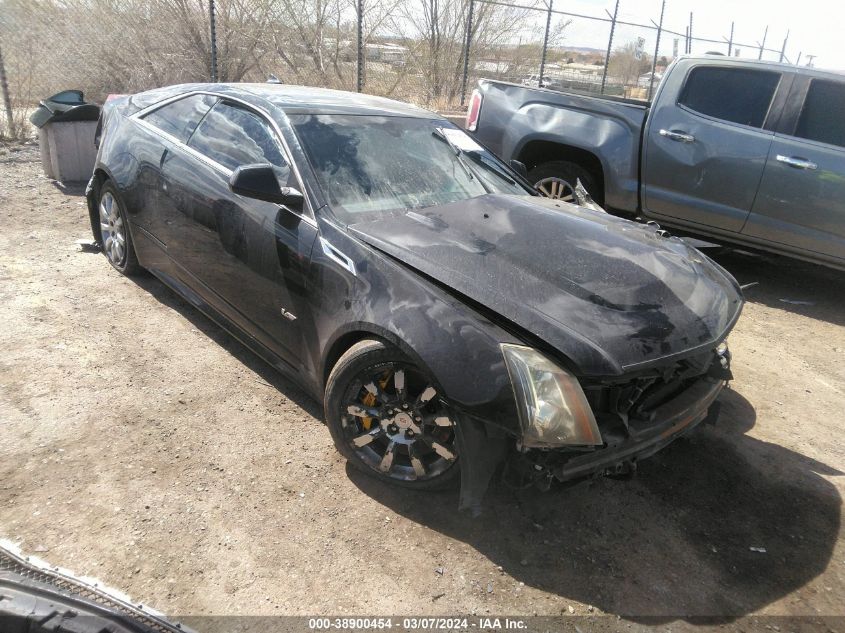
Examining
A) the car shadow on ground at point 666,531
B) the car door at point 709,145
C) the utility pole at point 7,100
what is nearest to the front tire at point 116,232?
the car shadow on ground at point 666,531

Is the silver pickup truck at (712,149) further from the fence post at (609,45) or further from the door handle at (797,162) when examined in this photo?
the fence post at (609,45)

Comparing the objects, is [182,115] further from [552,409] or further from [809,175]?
[809,175]

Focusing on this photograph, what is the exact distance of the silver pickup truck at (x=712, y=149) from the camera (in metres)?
5.32

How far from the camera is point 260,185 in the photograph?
3.02 meters

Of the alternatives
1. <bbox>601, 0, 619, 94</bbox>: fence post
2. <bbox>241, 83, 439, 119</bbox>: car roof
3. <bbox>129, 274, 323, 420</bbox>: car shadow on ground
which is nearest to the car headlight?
<bbox>129, 274, 323, 420</bbox>: car shadow on ground

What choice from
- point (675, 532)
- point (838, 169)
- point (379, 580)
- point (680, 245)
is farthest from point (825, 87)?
point (379, 580)

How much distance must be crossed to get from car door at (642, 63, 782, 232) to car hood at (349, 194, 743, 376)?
2508 mm

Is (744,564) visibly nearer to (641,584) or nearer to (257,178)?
(641,584)

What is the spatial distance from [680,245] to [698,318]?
2.78 feet

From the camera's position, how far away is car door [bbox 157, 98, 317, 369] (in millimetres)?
3139

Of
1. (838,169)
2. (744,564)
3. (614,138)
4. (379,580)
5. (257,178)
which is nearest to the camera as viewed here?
(379,580)

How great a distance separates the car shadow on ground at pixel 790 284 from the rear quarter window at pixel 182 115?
4721 mm

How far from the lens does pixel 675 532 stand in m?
2.81

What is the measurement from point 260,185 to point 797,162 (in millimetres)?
4521
